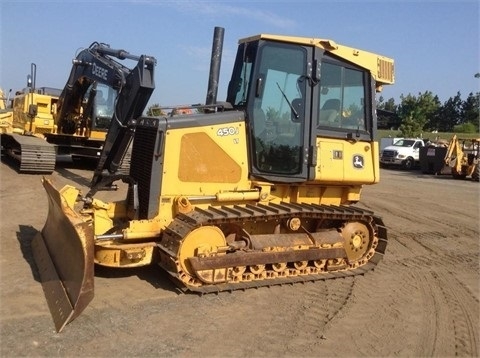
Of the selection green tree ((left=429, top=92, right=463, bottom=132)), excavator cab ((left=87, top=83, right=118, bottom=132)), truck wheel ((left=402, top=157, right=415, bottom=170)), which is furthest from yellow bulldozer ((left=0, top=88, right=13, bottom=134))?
green tree ((left=429, top=92, right=463, bottom=132))

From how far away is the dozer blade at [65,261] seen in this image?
446 centimetres

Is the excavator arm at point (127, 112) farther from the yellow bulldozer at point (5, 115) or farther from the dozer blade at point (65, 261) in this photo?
the yellow bulldozer at point (5, 115)

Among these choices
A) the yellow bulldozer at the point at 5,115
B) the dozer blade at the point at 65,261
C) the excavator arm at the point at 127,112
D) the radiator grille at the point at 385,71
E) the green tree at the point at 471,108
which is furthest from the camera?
the green tree at the point at 471,108

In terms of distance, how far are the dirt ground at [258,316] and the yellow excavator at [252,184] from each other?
10.2 inches

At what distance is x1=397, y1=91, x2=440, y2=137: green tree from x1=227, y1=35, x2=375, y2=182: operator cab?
50465mm

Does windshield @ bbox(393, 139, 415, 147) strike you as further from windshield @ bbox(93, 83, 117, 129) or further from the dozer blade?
the dozer blade

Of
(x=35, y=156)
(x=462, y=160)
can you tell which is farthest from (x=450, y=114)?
(x=35, y=156)

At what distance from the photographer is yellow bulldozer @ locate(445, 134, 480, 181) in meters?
23.0

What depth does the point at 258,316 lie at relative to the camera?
4.81 meters

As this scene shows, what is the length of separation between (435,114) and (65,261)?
8086 cm

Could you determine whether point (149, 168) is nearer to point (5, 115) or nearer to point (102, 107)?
point (102, 107)

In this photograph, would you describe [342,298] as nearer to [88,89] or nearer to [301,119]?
[301,119]

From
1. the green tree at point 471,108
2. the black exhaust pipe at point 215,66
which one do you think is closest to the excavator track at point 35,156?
the black exhaust pipe at point 215,66

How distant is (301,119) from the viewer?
607 centimetres
